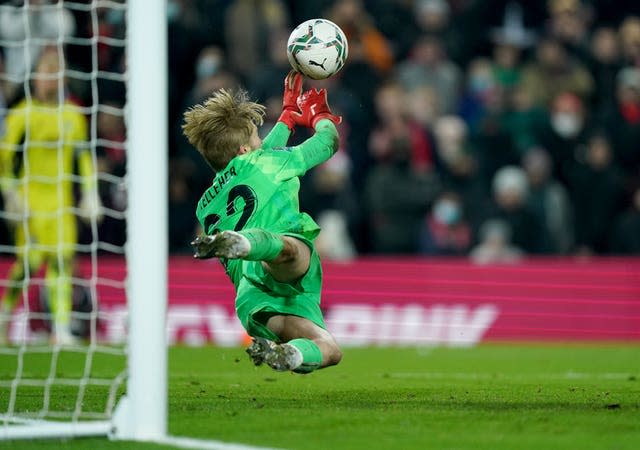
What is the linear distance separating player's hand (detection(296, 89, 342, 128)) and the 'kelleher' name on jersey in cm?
62

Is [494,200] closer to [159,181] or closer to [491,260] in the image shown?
[491,260]

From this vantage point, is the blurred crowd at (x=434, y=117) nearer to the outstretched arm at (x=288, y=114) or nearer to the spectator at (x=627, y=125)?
the spectator at (x=627, y=125)

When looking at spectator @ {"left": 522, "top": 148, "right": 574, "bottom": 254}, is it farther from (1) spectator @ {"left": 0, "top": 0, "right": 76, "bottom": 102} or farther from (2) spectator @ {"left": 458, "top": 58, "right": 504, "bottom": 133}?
(1) spectator @ {"left": 0, "top": 0, "right": 76, "bottom": 102}

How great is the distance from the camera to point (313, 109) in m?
7.27

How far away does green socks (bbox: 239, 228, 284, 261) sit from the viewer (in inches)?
244

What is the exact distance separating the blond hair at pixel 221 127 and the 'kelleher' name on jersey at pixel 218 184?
5.6 inches

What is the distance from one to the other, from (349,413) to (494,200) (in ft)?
29.4

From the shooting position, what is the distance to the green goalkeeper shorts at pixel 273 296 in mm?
6938

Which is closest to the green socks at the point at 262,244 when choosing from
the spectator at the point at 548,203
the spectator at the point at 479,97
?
the spectator at the point at 548,203

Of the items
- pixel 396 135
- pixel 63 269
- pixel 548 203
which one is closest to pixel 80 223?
pixel 63 269

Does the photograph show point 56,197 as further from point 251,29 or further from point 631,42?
point 631,42

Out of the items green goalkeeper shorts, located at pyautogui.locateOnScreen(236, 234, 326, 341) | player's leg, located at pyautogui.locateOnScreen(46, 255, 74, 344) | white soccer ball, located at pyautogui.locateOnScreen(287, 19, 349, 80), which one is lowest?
player's leg, located at pyautogui.locateOnScreen(46, 255, 74, 344)

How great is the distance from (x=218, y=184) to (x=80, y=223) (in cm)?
733

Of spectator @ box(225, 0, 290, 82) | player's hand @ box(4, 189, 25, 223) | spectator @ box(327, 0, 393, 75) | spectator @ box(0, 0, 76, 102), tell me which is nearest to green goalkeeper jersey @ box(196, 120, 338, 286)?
player's hand @ box(4, 189, 25, 223)
